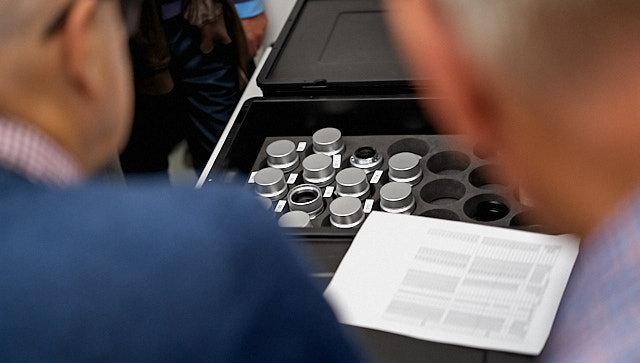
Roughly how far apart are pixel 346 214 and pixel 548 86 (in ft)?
2.36

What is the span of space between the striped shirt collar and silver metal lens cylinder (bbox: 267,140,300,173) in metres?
0.75

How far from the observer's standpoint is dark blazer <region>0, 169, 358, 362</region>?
439mm

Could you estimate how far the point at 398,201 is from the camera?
1137 millimetres

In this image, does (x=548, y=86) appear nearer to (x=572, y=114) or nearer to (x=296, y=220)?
(x=572, y=114)

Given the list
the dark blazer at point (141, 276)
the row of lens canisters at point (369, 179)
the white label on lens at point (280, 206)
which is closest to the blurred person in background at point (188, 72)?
the row of lens canisters at point (369, 179)

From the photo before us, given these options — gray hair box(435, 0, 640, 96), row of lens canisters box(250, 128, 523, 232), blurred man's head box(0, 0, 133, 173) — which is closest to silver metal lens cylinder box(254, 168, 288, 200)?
row of lens canisters box(250, 128, 523, 232)

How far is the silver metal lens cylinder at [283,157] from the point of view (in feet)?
4.14

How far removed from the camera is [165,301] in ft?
1.50

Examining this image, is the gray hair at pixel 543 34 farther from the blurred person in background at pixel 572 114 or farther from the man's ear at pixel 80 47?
the man's ear at pixel 80 47

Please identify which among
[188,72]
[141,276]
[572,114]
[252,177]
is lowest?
[188,72]

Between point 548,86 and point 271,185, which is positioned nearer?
point 548,86

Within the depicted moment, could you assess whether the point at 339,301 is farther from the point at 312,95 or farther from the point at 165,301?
the point at 165,301

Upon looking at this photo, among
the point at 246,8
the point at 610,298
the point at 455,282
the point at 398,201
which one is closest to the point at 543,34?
the point at 610,298

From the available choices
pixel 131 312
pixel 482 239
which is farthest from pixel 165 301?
pixel 482 239
